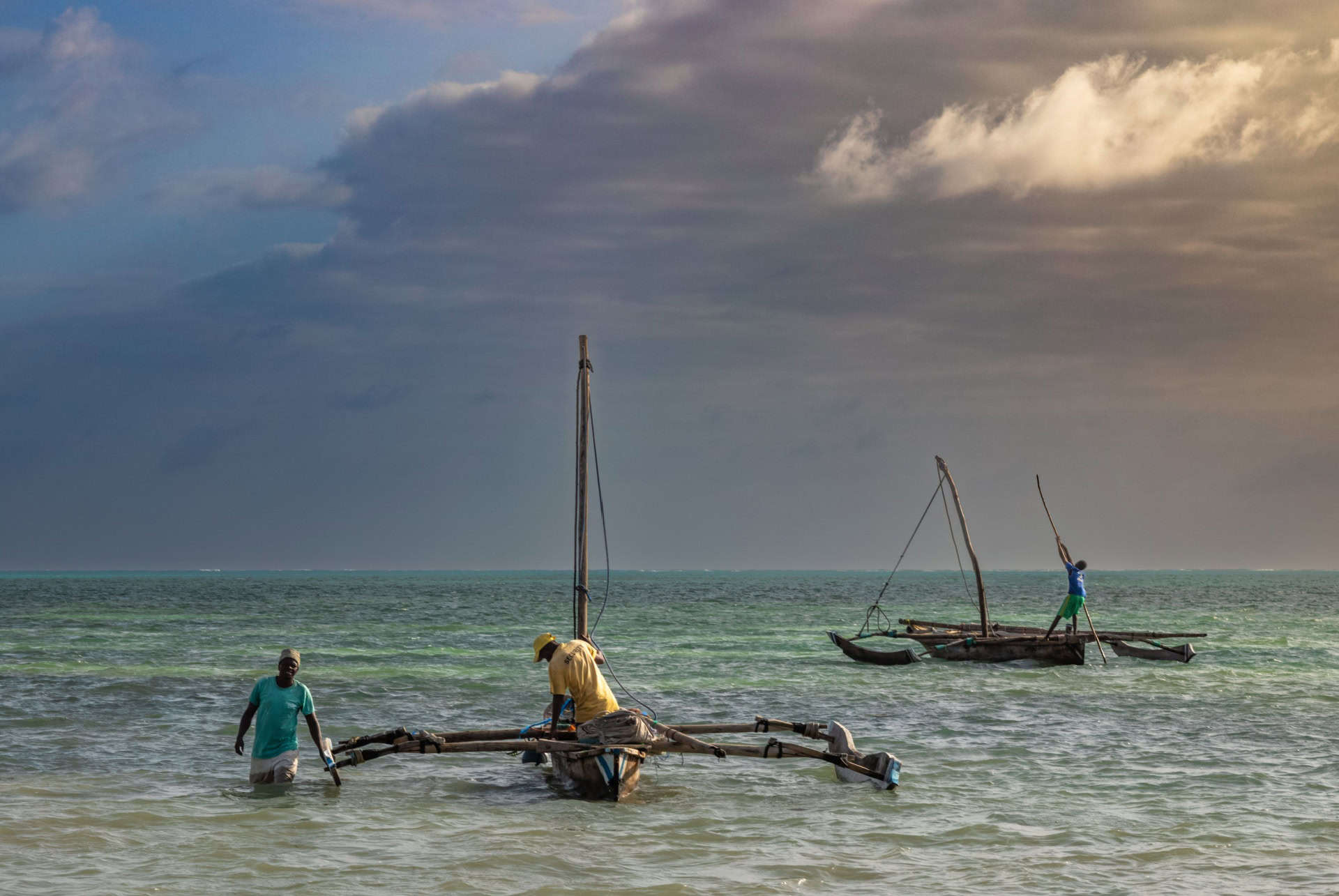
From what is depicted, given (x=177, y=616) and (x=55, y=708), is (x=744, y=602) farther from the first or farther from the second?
(x=55, y=708)

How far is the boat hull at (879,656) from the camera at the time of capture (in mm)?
31531

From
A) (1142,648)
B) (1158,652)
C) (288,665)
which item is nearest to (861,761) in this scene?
(288,665)

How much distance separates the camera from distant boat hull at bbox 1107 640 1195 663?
32.2m

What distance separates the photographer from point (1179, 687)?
26.3 m

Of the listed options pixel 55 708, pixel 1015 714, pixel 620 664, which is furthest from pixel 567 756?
pixel 620 664

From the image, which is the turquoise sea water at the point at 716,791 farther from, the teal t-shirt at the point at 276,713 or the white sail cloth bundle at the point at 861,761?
the teal t-shirt at the point at 276,713

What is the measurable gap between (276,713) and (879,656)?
70.7 feet

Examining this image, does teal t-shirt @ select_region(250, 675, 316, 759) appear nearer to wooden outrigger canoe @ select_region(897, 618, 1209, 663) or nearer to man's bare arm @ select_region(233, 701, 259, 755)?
man's bare arm @ select_region(233, 701, 259, 755)

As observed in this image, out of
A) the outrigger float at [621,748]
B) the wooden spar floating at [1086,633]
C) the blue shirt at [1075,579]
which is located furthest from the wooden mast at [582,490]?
the wooden spar floating at [1086,633]

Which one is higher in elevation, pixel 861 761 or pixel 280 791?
pixel 861 761

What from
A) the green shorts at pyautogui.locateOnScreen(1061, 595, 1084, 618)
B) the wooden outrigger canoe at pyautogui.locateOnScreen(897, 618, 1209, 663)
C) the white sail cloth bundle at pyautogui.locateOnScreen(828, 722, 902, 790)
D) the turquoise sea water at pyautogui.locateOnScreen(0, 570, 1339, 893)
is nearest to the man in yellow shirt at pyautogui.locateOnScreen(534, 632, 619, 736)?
the turquoise sea water at pyautogui.locateOnScreen(0, 570, 1339, 893)

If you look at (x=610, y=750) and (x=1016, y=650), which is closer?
(x=610, y=750)

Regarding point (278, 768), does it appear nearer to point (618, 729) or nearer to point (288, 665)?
point (288, 665)

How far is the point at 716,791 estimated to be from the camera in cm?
1408
